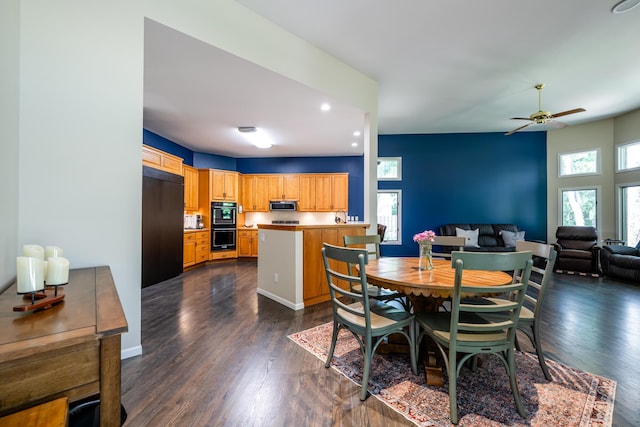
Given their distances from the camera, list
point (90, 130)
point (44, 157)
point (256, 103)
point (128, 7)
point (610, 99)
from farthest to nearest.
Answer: point (610, 99), point (256, 103), point (128, 7), point (90, 130), point (44, 157)

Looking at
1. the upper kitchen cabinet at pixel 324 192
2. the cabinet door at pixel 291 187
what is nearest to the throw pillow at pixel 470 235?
the upper kitchen cabinet at pixel 324 192

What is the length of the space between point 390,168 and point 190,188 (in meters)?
5.17

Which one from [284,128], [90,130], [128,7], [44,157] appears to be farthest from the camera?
[284,128]

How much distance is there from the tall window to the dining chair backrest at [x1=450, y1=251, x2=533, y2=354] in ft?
21.3

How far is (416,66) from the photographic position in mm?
3803

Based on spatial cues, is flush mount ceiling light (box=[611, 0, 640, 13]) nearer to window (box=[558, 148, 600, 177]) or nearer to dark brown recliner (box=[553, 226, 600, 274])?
dark brown recliner (box=[553, 226, 600, 274])

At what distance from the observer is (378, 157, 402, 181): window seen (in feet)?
23.9

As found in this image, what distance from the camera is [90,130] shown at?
6.58ft

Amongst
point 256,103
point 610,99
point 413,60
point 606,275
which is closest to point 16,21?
point 256,103

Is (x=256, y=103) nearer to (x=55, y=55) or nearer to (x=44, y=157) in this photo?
(x=55, y=55)

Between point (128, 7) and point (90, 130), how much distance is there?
3.47 feet

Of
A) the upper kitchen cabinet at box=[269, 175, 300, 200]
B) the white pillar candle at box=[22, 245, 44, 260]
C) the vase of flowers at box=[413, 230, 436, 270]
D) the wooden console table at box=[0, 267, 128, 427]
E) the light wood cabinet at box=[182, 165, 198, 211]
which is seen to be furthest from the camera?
the upper kitchen cabinet at box=[269, 175, 300, 200]

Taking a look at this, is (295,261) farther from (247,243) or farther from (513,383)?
(247,243)

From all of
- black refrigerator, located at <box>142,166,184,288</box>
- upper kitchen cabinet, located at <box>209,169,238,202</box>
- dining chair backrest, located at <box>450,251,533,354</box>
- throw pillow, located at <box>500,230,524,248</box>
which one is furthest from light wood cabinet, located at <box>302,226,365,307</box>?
throw pillow, located at <box>500,230,524,248</box>
